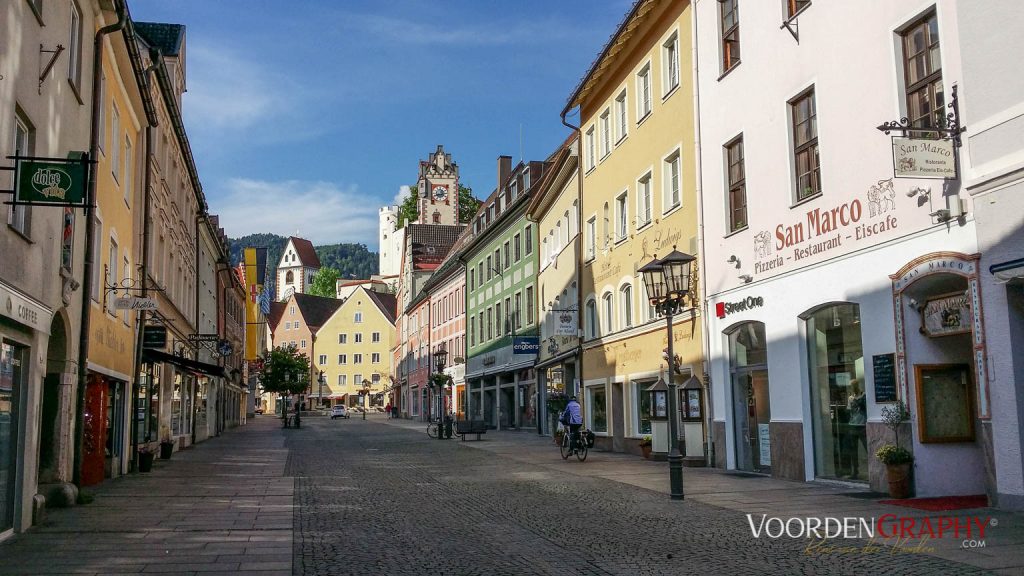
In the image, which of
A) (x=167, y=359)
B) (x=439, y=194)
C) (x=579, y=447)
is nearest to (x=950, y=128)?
(x=579, y=447)

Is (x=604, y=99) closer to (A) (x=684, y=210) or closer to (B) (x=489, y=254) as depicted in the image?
(A) (x=684, y=210)

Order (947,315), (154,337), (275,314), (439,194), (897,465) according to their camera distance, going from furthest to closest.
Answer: (275,314)
(439,194)
(154,337)
(897,465)
(947,315)

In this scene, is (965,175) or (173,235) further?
(173,235)

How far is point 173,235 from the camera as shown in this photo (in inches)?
1138

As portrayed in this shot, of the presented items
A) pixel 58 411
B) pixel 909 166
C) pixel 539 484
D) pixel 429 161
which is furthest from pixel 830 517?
pixel 429 161

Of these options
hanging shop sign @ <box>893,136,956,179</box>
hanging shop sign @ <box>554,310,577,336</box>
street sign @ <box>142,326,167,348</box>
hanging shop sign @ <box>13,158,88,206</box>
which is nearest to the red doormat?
hanging shop sign @ <box>893,136,956,179</box>

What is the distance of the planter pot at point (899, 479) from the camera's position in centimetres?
1326

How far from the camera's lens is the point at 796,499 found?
13953 millimetres

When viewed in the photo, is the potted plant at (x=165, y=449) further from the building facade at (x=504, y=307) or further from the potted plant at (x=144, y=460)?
the building facade at (x=504, y=307)

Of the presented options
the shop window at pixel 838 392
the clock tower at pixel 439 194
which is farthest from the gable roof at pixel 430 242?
the shop window at pixel 838 392

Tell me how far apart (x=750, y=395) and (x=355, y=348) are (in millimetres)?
99396

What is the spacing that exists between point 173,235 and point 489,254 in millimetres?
22828

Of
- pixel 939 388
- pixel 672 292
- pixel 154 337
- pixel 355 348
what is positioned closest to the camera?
pixel 939 388

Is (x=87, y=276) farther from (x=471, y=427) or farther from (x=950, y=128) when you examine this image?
(x=471, y=427)
